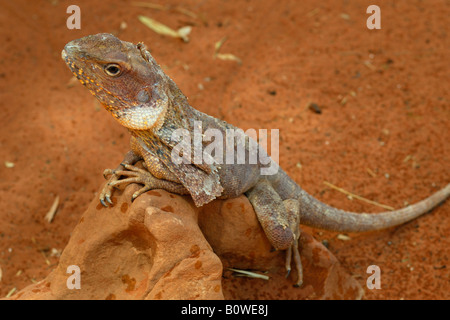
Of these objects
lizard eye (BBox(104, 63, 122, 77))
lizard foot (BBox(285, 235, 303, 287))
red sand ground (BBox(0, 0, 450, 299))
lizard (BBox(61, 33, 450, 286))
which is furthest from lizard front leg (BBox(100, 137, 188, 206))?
red sand ground (BBox(0, 0, 450, 299))

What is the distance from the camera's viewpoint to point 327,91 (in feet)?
18.2

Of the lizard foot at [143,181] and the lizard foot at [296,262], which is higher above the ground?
the lizard foot at [143,181]

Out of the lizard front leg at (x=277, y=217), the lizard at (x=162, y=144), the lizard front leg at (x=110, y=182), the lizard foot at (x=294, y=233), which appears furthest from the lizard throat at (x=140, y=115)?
the lizard foot at (x=294, y=233)

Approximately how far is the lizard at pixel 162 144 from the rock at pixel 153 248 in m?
0.10

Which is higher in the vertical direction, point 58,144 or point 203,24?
point 203,24

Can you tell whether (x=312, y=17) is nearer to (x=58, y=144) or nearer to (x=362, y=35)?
(x=362, y=35)

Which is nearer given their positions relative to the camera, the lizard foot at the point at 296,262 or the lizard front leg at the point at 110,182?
the lizard front leg at the point at 110,182

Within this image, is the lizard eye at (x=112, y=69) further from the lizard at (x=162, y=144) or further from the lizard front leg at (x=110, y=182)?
the lizard front leg at (x=110, y=182)

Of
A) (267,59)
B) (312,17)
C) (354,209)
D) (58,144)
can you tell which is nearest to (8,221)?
(58,144)

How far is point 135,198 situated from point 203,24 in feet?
13.8

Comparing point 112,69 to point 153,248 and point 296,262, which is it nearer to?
point 153,248

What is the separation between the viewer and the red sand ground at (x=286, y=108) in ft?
13.4

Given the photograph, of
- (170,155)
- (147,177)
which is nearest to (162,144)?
(170,155)

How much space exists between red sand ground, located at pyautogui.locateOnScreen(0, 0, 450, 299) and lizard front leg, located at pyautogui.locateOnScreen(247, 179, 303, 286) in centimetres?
97
